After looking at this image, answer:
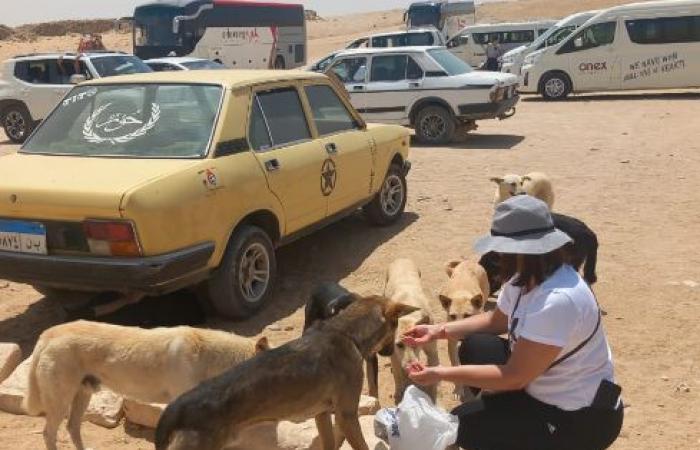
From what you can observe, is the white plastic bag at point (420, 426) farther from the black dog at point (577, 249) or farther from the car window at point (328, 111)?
the car window at point (328, 111)

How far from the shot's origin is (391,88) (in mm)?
15086

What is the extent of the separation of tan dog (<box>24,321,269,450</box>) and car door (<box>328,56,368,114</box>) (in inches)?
460

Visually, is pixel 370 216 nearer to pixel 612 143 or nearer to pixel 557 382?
pixel 557 382

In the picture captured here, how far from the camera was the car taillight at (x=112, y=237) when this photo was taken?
4.93 m

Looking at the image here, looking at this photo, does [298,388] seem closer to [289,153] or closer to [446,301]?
[446,301]

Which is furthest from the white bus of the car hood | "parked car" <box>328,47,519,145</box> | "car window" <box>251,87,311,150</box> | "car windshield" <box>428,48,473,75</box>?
the car hood

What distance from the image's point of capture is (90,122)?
6.12 m

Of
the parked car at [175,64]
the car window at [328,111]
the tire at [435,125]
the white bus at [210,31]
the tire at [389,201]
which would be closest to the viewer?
the car window at [328,111]

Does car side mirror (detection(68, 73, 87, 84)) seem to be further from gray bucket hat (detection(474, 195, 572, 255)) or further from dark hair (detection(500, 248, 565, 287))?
dark hair (detection(500, 248, 565, 287))

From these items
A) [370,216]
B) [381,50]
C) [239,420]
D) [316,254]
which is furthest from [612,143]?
[239,420]

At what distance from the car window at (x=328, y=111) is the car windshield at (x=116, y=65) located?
10.5 metres

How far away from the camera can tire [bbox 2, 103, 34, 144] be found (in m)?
17.4

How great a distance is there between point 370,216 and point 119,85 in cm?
319

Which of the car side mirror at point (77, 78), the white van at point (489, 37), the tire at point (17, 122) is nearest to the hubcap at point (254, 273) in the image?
A: the car side mirror at point (77, 78)
